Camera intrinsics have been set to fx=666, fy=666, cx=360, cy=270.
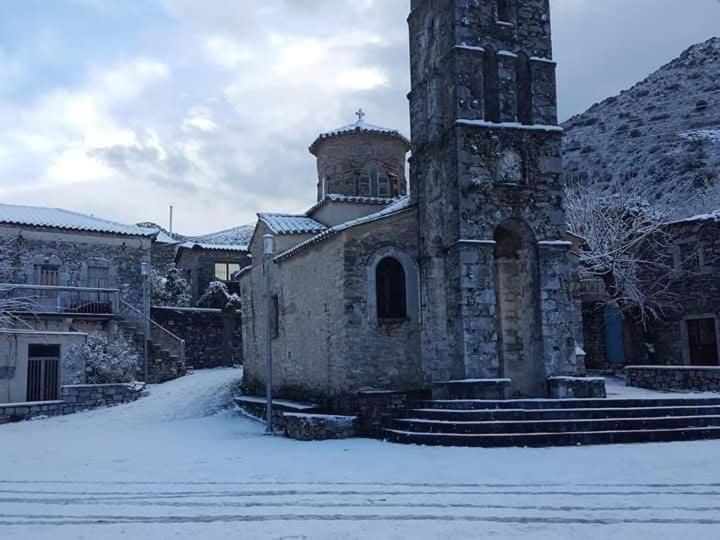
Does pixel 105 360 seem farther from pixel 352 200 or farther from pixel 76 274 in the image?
pixel 352 200

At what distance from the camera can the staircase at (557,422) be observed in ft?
37.8

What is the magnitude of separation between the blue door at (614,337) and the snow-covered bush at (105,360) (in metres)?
18.5

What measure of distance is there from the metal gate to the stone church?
9.51m

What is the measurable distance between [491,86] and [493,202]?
2.91 meters

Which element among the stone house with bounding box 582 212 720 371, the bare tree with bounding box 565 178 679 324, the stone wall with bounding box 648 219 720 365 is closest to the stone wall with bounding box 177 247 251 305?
the bare tree with bounding box 565 178 679 324

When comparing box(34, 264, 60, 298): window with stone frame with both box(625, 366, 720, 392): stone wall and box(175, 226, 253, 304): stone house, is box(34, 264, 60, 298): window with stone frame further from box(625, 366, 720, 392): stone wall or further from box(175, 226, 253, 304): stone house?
box(625, 366, 720, 392): stone wall

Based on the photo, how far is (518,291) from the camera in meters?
16.1

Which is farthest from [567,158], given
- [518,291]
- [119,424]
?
[119,424]

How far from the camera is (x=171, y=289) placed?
35.0 meters

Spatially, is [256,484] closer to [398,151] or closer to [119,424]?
[119,424]

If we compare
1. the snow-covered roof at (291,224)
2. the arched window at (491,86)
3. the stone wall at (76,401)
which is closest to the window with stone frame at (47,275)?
the stone wall at (76,401)

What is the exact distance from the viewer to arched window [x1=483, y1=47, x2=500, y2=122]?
50.2 ft

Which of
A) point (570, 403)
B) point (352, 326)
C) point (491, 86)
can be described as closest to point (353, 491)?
point (570, 403)

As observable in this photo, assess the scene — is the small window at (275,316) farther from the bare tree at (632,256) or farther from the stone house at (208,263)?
the stone house at (208,263)
